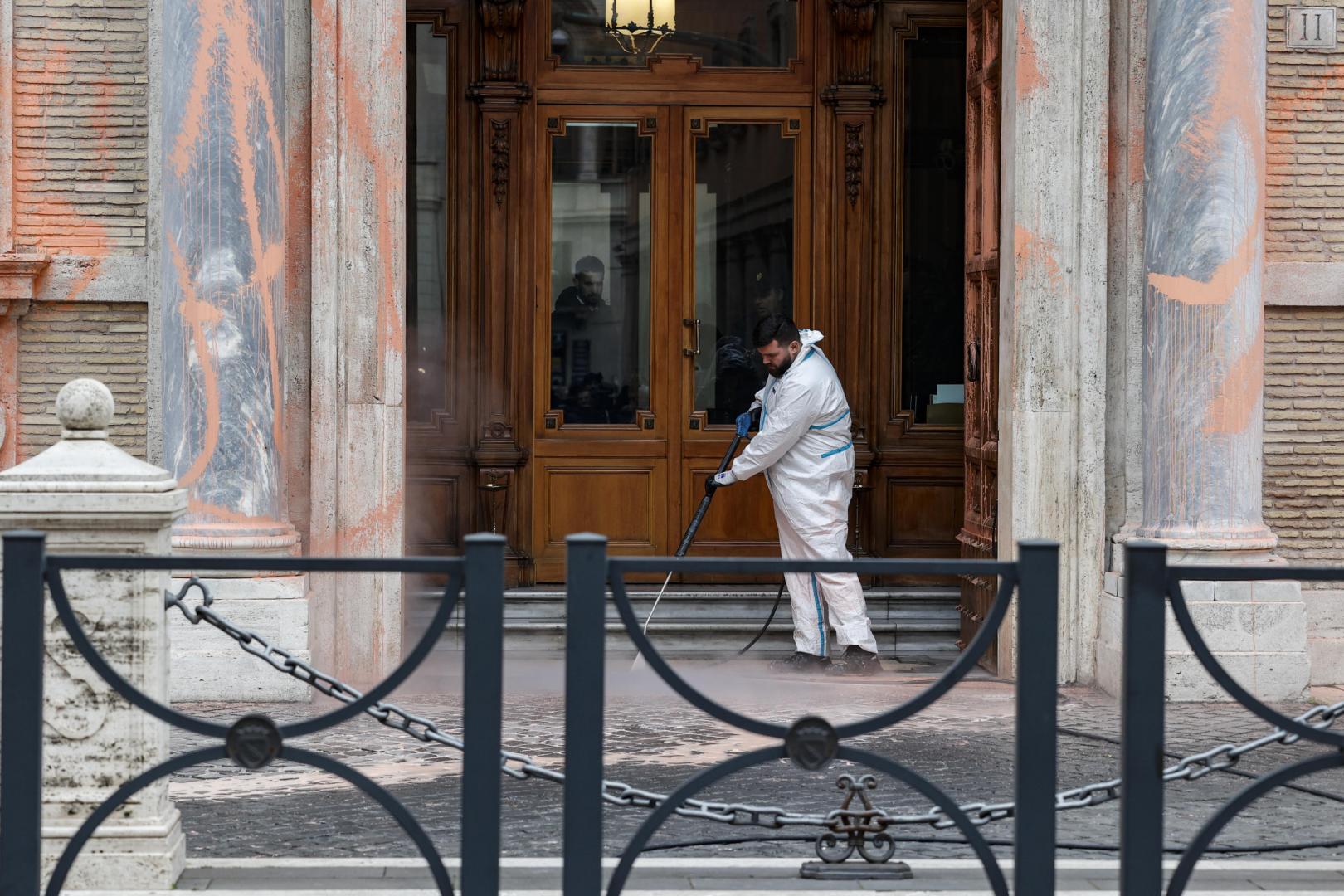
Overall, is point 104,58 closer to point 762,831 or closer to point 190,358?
point 190,358

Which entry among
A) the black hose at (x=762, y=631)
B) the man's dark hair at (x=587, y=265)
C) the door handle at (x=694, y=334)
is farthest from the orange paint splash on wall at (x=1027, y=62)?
the man's dark hair at (x=587, y=265)

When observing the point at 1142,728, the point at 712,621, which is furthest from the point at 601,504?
the point at 1142,728

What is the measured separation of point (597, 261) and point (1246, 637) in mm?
4545

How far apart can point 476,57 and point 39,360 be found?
339 centimetres

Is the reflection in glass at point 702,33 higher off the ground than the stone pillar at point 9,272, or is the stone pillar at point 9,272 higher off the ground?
the reflection in glass at point 702,33

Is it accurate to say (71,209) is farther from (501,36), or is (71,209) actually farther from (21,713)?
(21,713)

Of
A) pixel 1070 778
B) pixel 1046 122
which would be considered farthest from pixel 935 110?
pixel 1070 778

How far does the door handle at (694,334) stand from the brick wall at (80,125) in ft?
11.5

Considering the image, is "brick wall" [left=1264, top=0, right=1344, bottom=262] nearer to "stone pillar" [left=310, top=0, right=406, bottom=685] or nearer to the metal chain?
"stone pillar" [left=310, top=0, right=406, bottom=685]

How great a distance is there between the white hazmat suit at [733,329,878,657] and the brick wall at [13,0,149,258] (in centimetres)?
337

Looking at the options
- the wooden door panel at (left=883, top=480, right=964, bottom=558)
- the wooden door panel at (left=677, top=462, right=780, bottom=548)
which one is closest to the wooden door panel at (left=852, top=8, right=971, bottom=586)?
the wooden door panel at (left=883, top=480, right=964, bottom=558)

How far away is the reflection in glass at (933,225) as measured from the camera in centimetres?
1052

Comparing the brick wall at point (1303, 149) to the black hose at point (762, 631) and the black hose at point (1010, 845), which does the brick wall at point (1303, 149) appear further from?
the black hose at point (1010, 845)

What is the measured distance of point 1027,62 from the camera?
8367 millimetres
